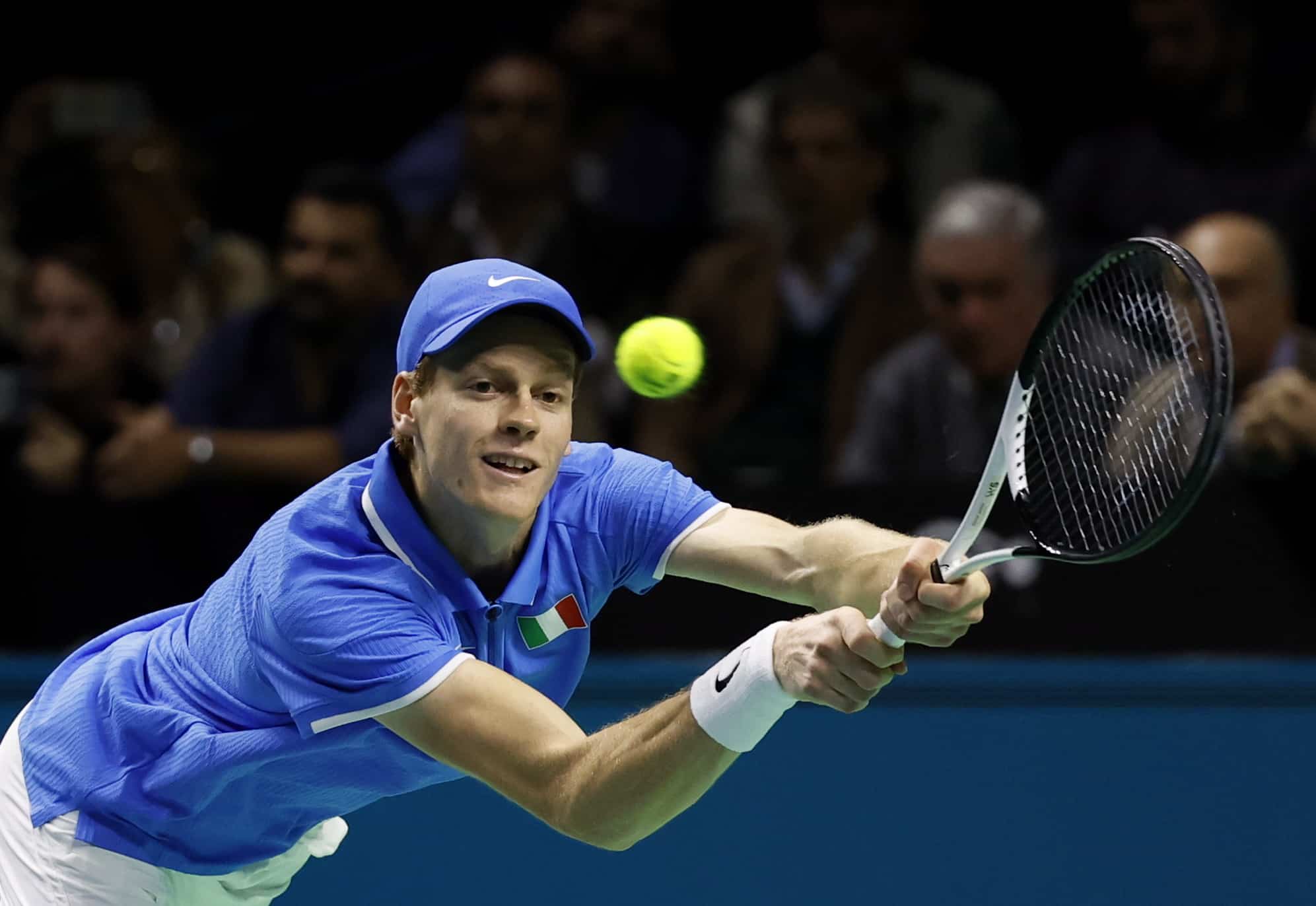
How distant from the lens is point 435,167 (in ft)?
20.1

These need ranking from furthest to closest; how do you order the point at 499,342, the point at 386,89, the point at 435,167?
the point at 386,89
the point at 435,167
the point at 499,342

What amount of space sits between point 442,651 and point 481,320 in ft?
1.55

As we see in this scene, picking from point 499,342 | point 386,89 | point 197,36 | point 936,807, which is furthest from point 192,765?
point 197,36

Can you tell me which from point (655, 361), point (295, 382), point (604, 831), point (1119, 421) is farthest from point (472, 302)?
point (295, 382)

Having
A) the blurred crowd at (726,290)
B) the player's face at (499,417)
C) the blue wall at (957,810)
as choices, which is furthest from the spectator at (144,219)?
the player's face at (499,417)

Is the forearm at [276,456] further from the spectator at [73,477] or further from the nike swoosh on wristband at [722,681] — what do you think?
the nike swoosh on wristband at [722,681]

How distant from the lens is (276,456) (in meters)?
4.99

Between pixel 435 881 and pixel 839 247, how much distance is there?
2079 millimetres

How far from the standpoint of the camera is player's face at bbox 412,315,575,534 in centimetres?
277

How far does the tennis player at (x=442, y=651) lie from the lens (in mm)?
2490

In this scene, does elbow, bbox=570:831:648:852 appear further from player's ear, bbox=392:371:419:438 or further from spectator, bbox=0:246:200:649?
spectator, bbox=0:246:200:649

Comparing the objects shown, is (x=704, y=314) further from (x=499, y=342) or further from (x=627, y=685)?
(x=499, y=342)

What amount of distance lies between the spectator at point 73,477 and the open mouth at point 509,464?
236cm

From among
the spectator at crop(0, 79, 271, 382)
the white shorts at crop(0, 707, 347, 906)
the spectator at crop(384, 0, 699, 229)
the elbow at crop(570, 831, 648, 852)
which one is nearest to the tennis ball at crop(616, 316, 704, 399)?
the white shorts at crop(0, 707, 347, 906)
